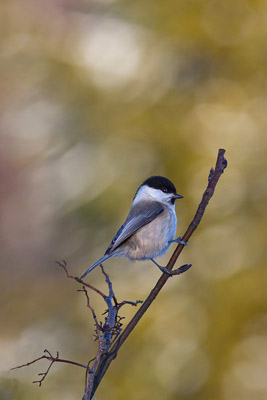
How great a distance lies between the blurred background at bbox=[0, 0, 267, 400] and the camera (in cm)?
376

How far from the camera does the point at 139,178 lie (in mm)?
4387

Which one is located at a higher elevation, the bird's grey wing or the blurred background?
the blurred background

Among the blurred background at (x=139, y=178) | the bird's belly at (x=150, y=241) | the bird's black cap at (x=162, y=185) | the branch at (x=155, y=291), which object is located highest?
the blurred background at (x=139, y=178)

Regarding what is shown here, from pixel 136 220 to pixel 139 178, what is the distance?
86.2 inches

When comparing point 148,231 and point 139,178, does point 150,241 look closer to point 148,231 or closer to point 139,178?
point 148,231

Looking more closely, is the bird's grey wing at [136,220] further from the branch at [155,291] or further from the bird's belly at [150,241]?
the branch at [155,291]

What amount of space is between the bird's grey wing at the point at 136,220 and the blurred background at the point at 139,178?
139 cm

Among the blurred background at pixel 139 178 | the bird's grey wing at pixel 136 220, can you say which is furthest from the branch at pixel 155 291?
the blurred background at pixel 139 178

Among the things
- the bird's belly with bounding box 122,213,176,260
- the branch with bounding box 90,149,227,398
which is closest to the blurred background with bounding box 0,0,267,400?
the bird's belly with bounding box 122,213,176,260

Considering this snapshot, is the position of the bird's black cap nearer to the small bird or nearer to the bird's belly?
the small bird

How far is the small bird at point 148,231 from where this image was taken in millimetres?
2150

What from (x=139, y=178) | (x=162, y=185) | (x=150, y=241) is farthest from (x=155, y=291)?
(x=139, y=178)

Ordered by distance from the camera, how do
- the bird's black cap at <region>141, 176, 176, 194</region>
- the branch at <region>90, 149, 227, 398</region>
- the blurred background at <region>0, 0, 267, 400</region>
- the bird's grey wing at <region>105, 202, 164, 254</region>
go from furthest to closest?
the blurred background at <region>0, 0, 267, 400</region> → the bird's black cap at <region>141, 176, 176, 194</region> → the bird's grey wing at <region>105, 202, 164, 254</region> → the branch at <region>90, 149, 227, 398</region>

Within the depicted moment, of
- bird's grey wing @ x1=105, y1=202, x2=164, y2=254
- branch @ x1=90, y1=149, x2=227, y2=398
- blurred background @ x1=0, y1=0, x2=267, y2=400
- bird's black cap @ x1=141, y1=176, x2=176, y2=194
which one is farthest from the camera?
blurred background @ x1=0, y1=0, x2=267, y2=400
